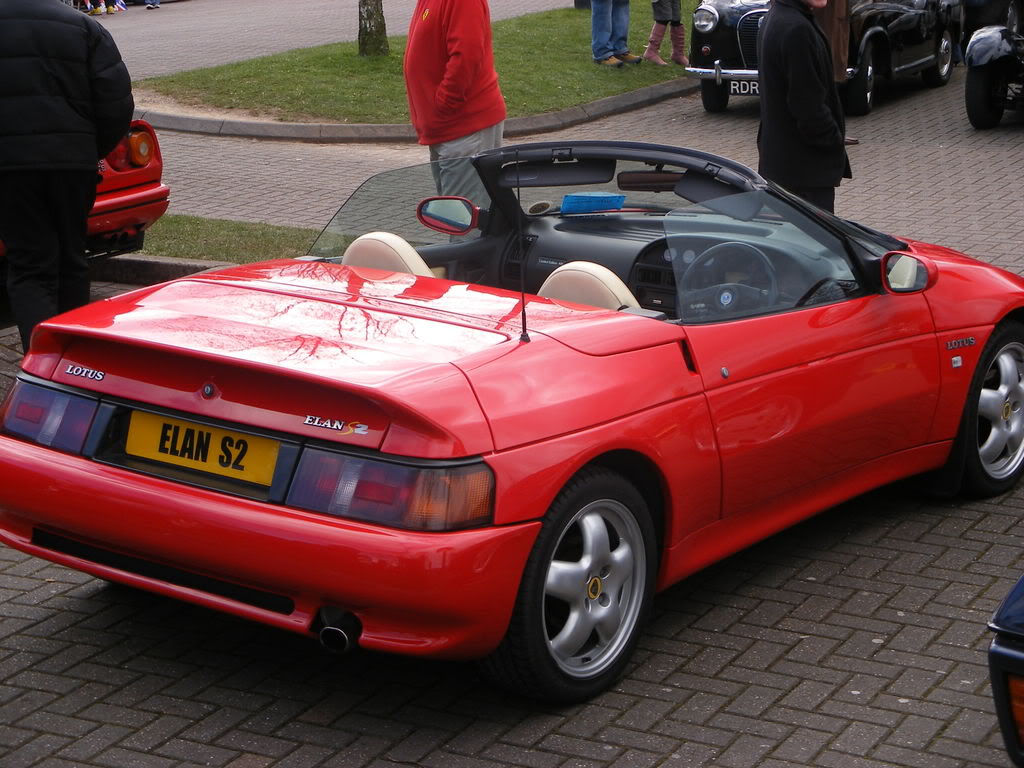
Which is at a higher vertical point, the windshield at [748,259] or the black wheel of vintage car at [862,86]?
the windshield at [748,259]

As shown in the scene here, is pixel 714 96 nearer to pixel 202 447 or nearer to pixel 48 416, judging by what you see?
pixel 48 416

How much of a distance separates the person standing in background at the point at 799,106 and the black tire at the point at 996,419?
2.01 m

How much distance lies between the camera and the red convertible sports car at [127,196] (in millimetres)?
7699

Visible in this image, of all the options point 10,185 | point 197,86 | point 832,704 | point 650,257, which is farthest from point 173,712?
point 197,86

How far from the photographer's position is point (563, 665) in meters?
3.86

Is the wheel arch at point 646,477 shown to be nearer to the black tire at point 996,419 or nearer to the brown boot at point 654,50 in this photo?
the black tire at point 996,419

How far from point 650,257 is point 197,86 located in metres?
11.9

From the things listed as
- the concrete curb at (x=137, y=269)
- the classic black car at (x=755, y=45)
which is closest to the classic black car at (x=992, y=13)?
the classic black car at (x=755, y=45)

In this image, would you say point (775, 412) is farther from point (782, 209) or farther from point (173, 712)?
point (173, 712)

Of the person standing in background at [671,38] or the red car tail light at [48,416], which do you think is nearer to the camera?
the red car tail light at [48,416]

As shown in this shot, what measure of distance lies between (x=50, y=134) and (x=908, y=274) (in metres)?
3.59

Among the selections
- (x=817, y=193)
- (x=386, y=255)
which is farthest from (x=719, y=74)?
(x=386, y=255)

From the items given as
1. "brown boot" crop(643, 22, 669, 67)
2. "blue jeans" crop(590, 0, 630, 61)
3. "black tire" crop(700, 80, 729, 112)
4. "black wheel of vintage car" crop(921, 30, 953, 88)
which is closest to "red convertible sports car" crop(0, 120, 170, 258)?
"black tire" crop(700, 80, 729, 112)

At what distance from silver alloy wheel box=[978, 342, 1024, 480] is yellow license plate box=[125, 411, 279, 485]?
283cm
